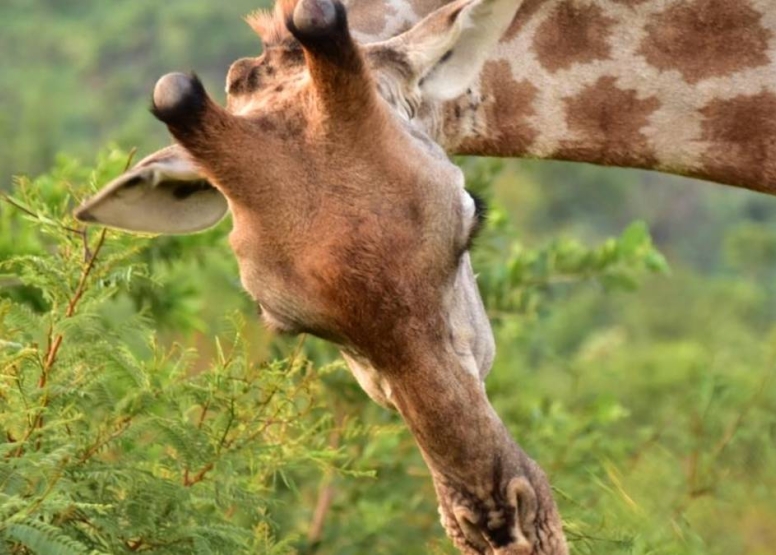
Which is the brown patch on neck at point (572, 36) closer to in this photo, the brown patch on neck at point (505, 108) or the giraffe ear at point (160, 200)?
the brown patch on neck at point (505, 108)

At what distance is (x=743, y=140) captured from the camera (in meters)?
4.77

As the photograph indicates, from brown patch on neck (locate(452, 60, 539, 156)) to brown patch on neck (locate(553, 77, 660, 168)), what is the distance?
0.13 meters

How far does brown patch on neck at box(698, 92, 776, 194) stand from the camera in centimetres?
473

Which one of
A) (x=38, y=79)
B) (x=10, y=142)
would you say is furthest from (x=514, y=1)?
(x=38, y=79)

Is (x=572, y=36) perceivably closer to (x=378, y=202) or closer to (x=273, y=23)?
(x=273, y=23)

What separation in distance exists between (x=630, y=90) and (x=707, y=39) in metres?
0.28

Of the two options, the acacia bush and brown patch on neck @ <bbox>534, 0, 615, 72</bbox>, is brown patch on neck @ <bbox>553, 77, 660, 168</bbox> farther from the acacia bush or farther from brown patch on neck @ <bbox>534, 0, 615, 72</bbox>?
the acacia bush

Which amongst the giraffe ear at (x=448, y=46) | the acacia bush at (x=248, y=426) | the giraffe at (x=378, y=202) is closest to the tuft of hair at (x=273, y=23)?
the giraffe at (x=378, y=202)

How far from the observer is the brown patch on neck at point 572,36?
4.89 meters

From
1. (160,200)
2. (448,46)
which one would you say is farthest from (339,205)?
(448,46)

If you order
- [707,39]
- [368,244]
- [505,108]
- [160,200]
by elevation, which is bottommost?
[505,108]

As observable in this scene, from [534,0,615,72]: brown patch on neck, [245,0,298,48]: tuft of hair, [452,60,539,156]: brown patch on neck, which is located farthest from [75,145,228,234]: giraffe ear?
[534,0,615,72]: brown patch on neck

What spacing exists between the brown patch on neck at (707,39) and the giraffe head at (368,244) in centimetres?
104

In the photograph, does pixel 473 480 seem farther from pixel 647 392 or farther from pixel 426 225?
pixel 647 392
